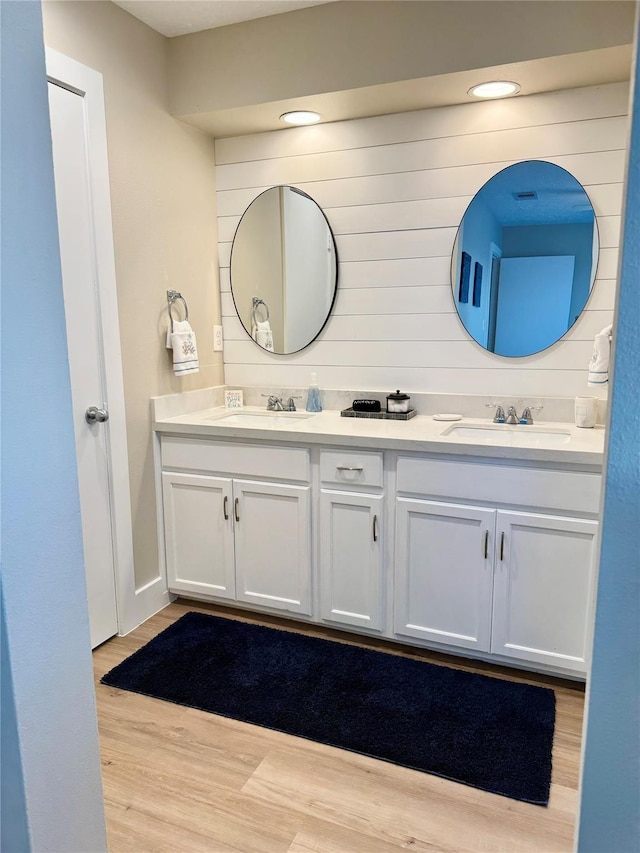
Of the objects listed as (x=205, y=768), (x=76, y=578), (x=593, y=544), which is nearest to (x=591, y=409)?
(x=593, y=544)

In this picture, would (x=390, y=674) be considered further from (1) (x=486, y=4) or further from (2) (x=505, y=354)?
(1) (x=486, y=4)

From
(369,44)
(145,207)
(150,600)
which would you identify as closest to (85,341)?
(145,207)

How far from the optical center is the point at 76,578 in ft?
3.44

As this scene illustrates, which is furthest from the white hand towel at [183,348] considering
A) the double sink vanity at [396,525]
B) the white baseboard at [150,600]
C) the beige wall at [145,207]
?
the white baseboard at [150,600]

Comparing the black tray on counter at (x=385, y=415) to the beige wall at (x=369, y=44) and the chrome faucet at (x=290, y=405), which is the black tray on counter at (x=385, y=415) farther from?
the beige wall at (x=369, y=44)

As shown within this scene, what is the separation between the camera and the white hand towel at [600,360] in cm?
222

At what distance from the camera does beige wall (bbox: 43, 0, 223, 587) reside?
2340 mm

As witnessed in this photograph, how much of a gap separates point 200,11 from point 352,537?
85.5 inches

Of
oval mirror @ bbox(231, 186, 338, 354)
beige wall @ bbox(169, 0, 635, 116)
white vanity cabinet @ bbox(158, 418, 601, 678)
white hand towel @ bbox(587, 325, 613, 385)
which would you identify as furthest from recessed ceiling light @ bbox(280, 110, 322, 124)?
white hand towel @ bbox(587, 325, 613, 385)

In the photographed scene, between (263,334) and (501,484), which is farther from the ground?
(263,334)

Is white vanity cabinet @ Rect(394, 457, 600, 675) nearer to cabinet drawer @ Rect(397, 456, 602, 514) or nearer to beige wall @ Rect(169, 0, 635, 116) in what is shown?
cabinet drawer @ Rect(397, 456, 602, 514)

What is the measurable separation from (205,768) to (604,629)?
1390 mm

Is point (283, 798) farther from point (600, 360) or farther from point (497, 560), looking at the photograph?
point (600, 360)

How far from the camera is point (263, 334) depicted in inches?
120
